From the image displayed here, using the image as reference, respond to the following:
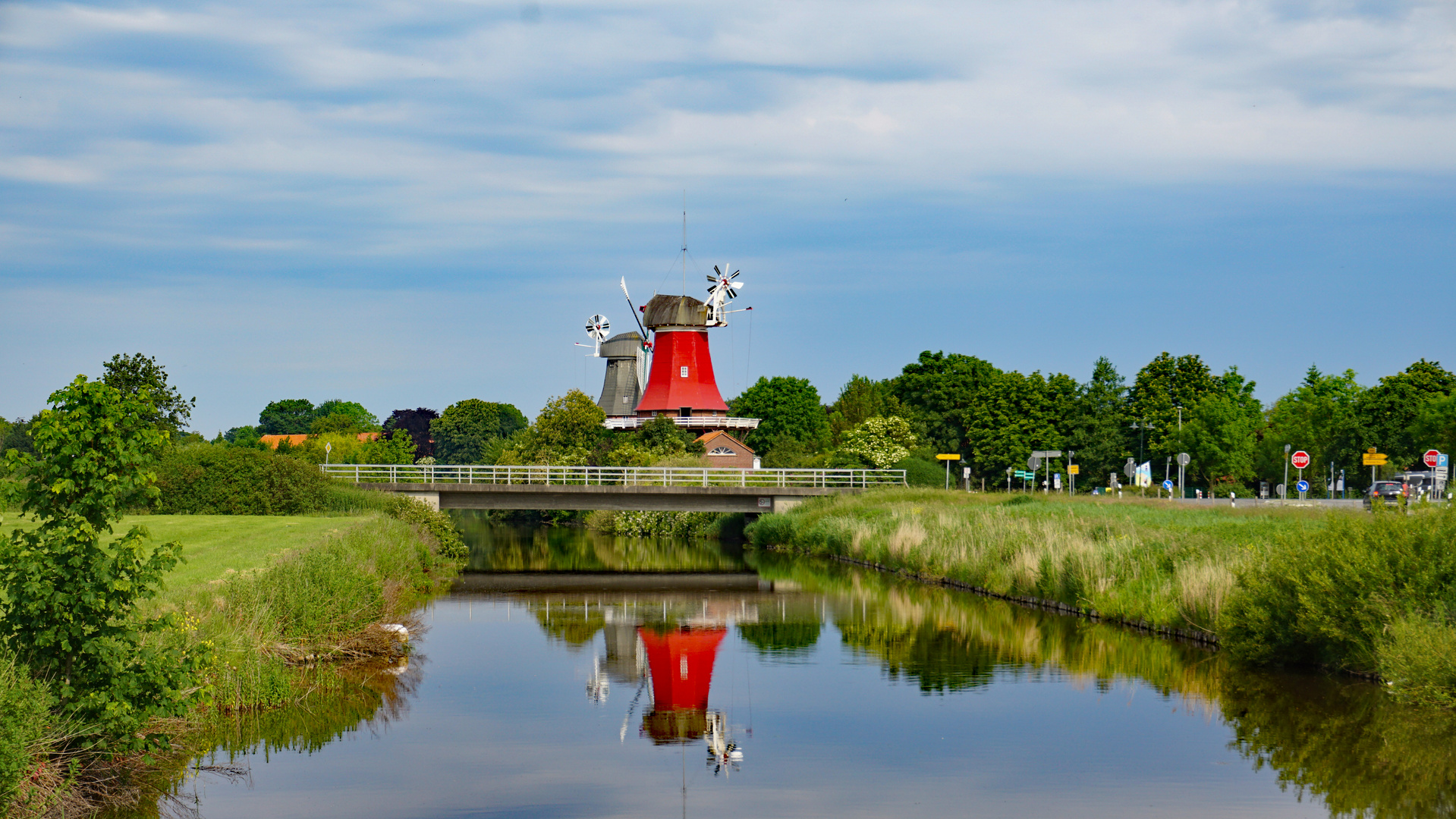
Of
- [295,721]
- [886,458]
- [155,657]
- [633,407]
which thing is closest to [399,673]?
[295,721]

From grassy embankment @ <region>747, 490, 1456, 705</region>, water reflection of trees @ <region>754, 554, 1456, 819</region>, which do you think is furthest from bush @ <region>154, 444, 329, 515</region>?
water reflection of trees @ <region>754, 554, 1456, 819</region>

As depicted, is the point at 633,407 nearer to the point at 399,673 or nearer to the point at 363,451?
the point at 363,451

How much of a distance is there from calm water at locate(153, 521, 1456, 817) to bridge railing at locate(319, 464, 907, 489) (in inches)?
1132

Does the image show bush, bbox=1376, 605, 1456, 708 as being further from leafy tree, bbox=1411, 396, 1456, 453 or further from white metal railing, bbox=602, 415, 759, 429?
white metal railing, bbox=602, 415, 759, 429

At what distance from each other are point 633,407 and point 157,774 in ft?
294

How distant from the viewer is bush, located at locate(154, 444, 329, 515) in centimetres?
4528

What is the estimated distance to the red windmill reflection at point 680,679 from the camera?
58.7 ft

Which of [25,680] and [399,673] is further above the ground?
[25,680]

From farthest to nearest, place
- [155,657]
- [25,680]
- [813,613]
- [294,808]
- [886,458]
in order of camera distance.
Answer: [886,458], [813,613], [294,808], [155,657], [25,680]

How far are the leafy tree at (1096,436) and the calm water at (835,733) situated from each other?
59615 mm

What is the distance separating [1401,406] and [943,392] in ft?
104

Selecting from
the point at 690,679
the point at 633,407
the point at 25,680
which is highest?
the point at 633,407

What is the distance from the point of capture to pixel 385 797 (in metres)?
13.8

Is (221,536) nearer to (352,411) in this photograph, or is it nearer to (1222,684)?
(1222,684)
